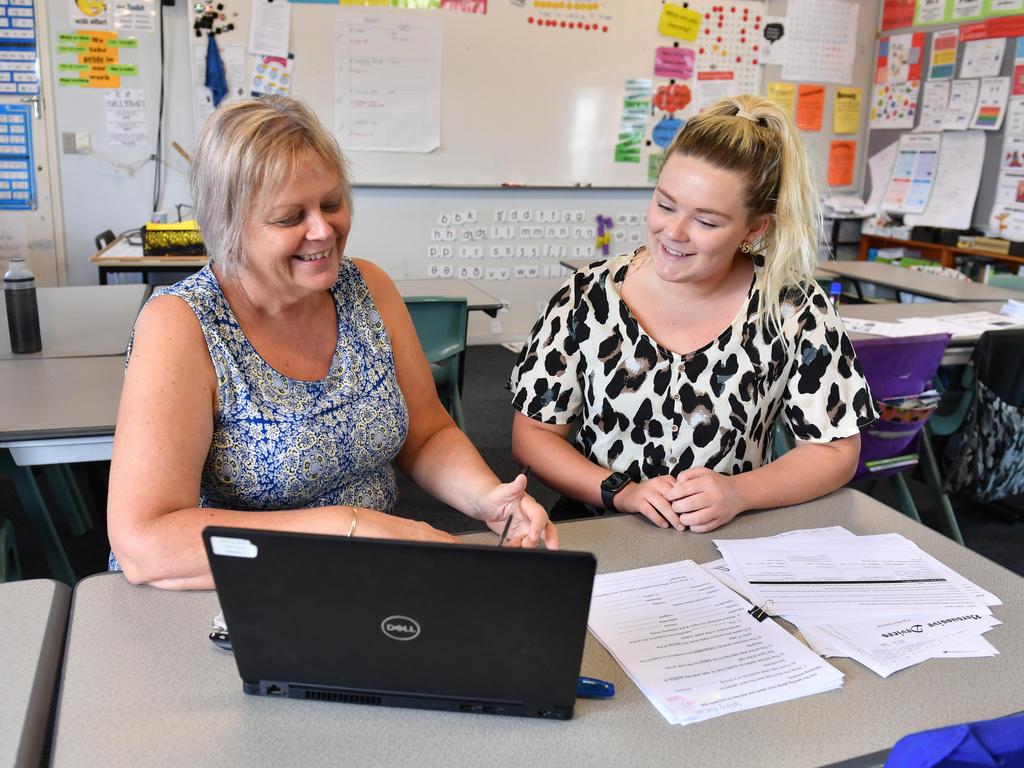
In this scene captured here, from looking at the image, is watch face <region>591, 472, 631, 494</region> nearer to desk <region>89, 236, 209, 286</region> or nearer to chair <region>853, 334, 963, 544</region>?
chair <region>853, 334, 963, 544</region>

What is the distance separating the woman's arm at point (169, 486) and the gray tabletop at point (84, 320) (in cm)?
138

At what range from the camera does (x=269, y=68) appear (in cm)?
455

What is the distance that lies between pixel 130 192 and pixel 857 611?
4.50 metres

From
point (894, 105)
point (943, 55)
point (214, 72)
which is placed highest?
point (943, 55)

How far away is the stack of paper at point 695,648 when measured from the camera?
96 centimetres

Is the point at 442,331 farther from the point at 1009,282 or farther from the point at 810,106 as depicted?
the point at 810,106

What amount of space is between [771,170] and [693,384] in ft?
1.30

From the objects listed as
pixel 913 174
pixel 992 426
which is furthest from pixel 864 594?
pixel 913 174

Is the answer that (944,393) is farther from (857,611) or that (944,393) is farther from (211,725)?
(211,725)

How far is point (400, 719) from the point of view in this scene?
91 centimetres

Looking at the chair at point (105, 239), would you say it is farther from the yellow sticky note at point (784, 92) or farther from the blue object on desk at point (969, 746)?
the blue object on desk at point (969, 746)

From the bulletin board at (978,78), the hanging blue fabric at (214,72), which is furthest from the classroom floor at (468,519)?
the bulletin board at (978,78)

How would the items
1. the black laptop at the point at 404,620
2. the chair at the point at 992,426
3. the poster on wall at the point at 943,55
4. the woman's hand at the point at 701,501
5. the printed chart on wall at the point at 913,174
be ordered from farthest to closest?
the printed chart on wall at the point at 913,174, the poster on wall at the point at 943,55, the chair at the point at 992,426, the woman's hand at the point at 701,501, the black laptop at the point at 404,620

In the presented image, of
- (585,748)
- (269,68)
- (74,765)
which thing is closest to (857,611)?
(585,748)
